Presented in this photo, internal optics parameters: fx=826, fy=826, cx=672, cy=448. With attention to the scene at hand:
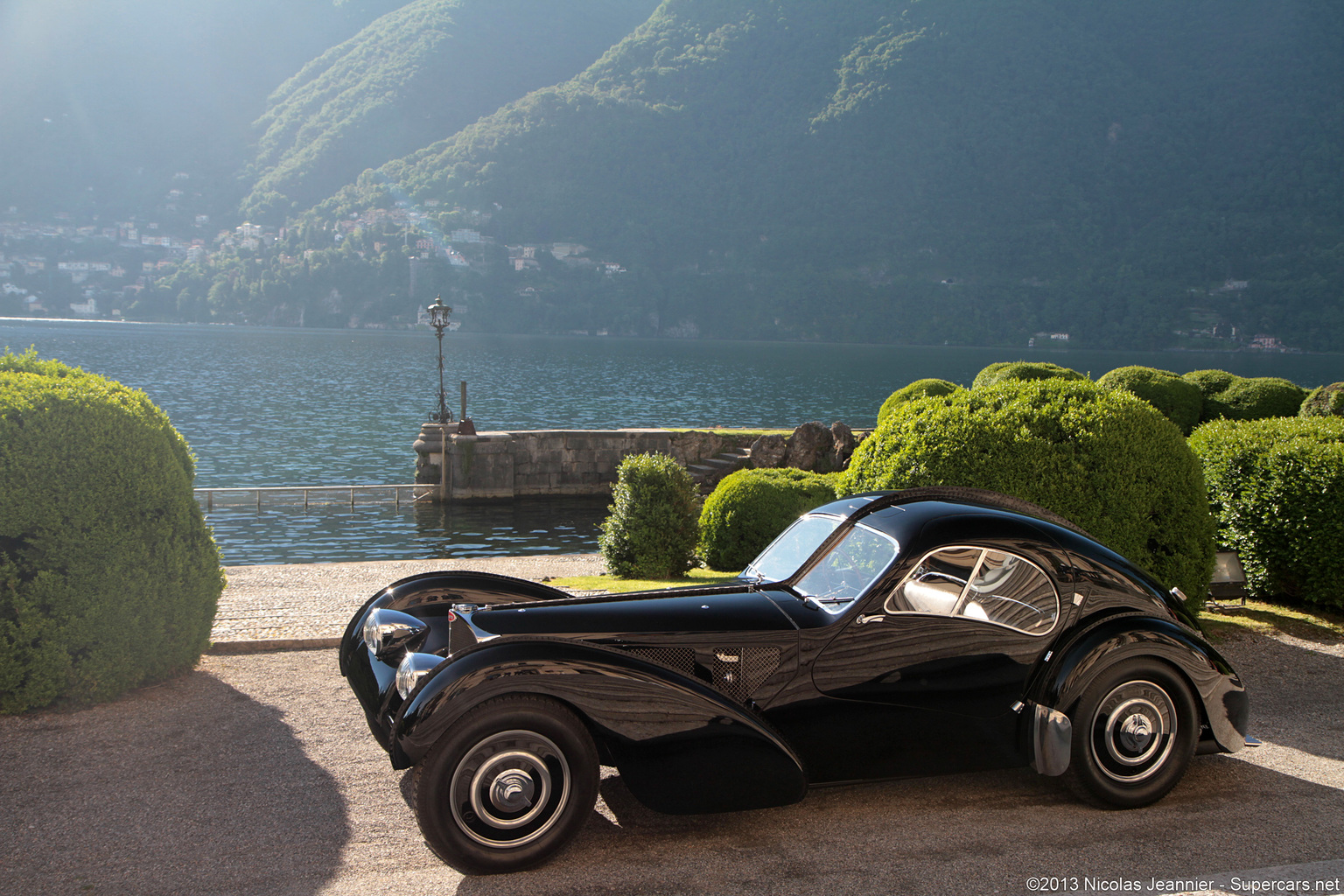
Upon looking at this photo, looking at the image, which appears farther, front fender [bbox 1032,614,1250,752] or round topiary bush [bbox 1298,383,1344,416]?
round topiary bush [bbox 1298,383,1344,416]

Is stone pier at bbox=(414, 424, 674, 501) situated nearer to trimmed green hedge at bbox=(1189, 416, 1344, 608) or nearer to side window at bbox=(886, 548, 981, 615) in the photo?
trimmed green hedge at bbox=(1189, 416, 1344, 608)

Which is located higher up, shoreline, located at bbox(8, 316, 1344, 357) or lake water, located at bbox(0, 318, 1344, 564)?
shoreline, located at bbox(8, 316, 1344, 357)

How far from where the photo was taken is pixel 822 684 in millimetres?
3826

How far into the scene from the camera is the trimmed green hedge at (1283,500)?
25.1 feet

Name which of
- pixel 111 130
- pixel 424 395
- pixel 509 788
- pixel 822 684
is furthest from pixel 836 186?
pixel 111 130

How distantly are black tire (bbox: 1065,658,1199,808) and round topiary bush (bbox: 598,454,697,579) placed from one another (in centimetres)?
803

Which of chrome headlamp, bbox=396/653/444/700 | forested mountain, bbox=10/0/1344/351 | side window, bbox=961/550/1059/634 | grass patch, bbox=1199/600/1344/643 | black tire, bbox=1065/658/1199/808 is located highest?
forested mountain, bbox=10/0/1344/351

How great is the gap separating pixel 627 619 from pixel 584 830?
102 cm

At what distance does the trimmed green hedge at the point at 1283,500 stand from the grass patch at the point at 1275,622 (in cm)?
17

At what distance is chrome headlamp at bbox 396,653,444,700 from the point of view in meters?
3.72

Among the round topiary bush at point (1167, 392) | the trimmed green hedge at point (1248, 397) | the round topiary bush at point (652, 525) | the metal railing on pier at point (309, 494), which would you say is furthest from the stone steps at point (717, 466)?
the round topiary bush at point (652, 525)

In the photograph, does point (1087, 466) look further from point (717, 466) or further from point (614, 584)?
point (717, 466)

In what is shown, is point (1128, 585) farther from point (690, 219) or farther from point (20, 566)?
point (690, 219)

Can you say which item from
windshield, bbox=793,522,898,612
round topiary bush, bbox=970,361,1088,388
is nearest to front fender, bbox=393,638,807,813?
windshield, bbox=793,522,898,612
